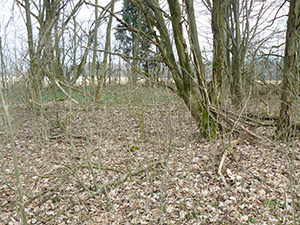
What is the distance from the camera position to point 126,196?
3.79 metres

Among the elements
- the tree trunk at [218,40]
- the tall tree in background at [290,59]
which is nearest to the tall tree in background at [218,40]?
the tree trunk at [218,40]

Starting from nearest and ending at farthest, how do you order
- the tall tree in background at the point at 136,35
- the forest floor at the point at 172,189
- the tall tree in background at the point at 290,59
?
1. the forest floor at the point at 172,189
2. the tall tree in background at the point at 290,59
3. the tall tree in background at the point at 136,35

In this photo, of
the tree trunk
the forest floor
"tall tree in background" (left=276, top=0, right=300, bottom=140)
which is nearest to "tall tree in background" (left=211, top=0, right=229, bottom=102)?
the tree trunk

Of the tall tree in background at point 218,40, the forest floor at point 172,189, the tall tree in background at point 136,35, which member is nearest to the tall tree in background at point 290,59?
the forest floor at point 172,189

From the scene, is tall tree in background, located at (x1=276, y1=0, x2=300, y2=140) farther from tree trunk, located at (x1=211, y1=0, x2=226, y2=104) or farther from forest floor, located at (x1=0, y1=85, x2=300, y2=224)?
tree trunk, located at (x1=211, y1=0, x2=226, y2=104)

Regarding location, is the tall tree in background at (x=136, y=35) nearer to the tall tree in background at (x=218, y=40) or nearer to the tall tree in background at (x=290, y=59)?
the tall tree in background at (x=218, y=40)

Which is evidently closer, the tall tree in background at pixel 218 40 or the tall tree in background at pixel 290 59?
the tall tree in background at pixel 290 59

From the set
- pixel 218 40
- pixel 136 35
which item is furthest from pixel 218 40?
pixel 136 35

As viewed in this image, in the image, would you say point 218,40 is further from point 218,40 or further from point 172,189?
point 172,189

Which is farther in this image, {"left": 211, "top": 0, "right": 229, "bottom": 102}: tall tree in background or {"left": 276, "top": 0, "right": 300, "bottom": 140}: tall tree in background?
{"left": 211, "top": 0, "right": 229, "bottom": 102}: tall tree in background

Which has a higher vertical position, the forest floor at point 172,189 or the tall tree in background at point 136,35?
the tall tree in background at point 136,35

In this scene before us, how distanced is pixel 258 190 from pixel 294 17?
10.3 ft

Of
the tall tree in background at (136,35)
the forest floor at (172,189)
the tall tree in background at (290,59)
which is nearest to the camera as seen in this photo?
the forest floor at (172,189)

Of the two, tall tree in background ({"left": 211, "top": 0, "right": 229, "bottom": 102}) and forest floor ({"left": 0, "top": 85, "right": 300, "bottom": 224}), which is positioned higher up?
tall tree in background ({"left": 211, "top": 0, "right": 229, "bottom": 102})
